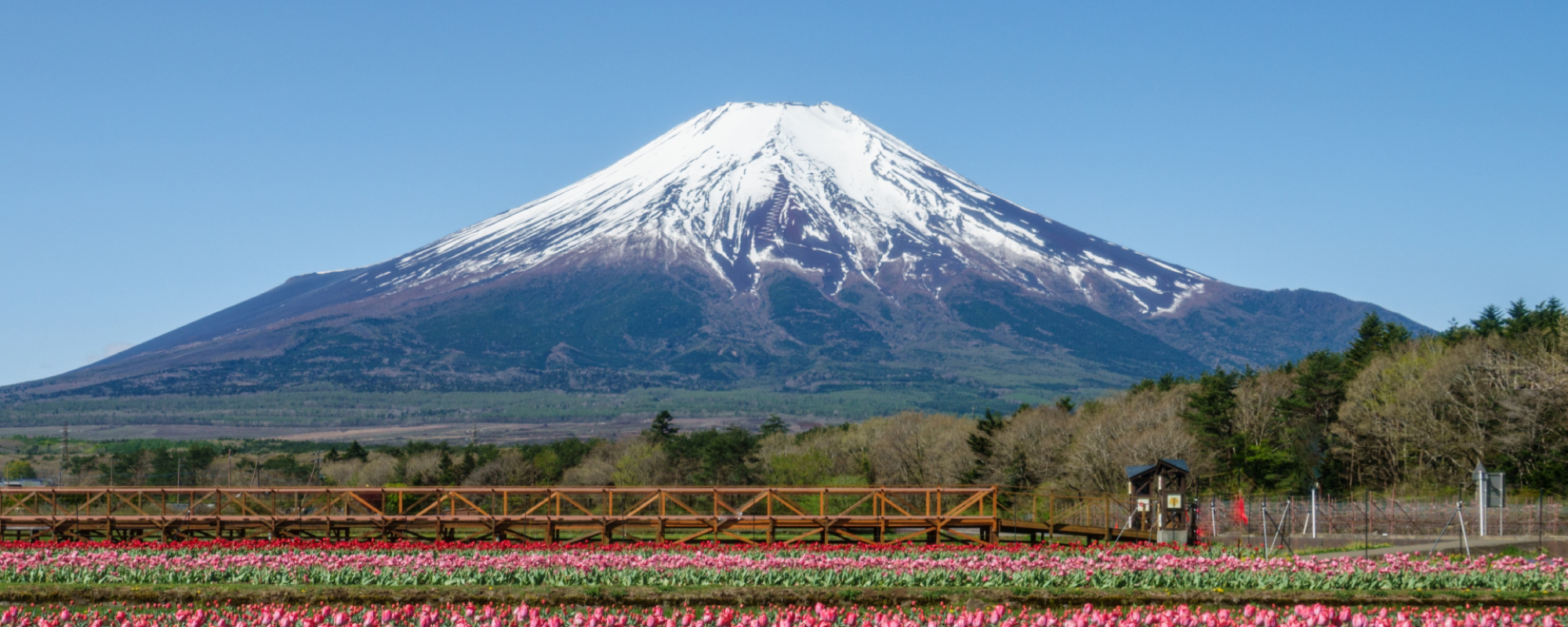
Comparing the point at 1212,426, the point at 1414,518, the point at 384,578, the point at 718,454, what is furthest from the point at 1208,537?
the point at 718,454

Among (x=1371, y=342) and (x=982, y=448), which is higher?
(x=1371, y=342)

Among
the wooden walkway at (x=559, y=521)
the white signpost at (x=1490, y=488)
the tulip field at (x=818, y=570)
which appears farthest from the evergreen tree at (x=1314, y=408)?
the tulip field at (x=818, y=570)

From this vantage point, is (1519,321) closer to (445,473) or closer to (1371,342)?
(1371,342)

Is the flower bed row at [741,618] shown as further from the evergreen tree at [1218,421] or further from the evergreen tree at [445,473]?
the evergreen tree at [445,473]

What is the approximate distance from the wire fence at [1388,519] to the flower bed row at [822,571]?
8.87 metres

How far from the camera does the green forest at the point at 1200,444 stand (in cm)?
4962

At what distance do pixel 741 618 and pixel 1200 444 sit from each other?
48331 mm

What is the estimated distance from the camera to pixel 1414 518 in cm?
3462

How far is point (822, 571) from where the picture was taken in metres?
21.8

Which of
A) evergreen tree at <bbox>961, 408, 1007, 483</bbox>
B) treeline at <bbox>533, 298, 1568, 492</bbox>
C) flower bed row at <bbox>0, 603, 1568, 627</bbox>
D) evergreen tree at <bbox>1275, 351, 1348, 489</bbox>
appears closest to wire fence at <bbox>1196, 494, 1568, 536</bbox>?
treeline at <bbox>533, 298, 1568, 492</bbox>

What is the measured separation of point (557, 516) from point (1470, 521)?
70.6 feet

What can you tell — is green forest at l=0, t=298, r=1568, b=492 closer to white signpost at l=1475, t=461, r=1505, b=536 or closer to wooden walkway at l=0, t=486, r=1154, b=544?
white signpost at l=1475, t=461, r=1505, b=536

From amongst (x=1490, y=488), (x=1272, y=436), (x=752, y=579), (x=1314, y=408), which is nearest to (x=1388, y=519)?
(x=1490, y=488)

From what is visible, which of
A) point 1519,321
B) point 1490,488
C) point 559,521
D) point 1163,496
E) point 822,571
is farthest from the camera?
point 1519,321
